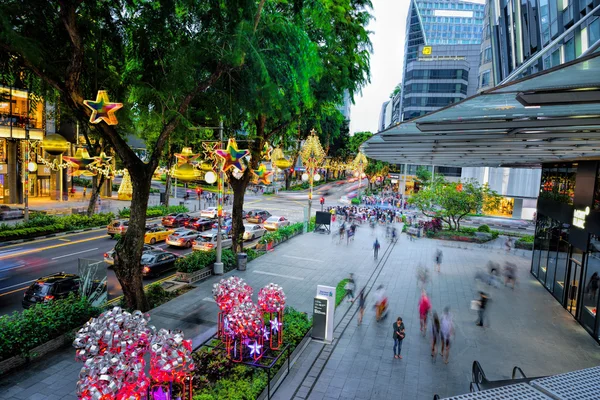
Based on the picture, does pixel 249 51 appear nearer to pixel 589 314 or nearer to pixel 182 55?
pixel 182 55

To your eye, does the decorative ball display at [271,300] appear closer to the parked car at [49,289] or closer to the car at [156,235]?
the parked car at [49,289]

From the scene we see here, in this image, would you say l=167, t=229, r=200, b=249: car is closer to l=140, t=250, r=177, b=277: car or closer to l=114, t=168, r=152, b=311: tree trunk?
l=140, t=250, r=177, b=277: car

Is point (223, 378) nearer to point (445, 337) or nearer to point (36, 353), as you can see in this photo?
point (36, 353)

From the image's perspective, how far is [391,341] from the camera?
11578 mm

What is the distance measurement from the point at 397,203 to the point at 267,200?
68.8ft

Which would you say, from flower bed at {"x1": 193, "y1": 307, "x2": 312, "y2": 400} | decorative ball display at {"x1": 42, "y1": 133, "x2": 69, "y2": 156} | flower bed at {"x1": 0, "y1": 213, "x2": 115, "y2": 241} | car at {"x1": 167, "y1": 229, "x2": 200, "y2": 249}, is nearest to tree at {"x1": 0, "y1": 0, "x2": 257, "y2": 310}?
decorative ball display at {"x1": 42, "y1": 133, "x2": 69, "y2": 156}

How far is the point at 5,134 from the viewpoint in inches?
1294

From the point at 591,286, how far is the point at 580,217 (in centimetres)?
267

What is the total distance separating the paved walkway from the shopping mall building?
5.73 ft

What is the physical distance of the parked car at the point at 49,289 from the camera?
12375 mm

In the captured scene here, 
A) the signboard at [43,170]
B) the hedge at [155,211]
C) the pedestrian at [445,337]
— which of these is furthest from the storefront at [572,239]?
the signboard at [43,170]

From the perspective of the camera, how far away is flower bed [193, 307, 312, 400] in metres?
7.52

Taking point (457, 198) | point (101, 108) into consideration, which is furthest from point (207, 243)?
point (457, 198)

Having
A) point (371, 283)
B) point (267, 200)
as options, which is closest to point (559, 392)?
point (371, 283)
